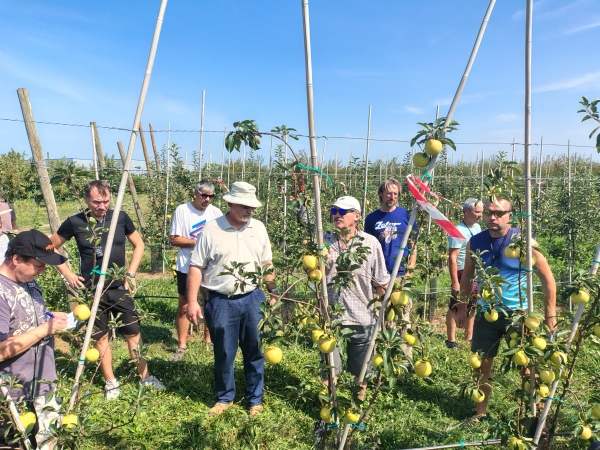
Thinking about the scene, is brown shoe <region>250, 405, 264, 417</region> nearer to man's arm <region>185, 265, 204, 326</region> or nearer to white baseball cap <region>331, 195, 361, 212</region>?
man's arm <region>185, 265, 204, 326</region>

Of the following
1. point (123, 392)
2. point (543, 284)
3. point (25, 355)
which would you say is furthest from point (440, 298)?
point (25, 355)

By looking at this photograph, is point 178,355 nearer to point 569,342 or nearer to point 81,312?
point 81,312

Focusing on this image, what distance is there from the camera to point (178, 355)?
12.2 feet

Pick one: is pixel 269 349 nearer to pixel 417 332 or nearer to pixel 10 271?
pixel 417 332

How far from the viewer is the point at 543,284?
237cm

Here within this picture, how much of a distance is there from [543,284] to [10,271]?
278 cm

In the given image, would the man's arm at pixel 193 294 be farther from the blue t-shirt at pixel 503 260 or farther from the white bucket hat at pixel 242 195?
the blue t-shirt at pixel 503 260

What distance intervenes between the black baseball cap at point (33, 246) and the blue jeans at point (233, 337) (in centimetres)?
110

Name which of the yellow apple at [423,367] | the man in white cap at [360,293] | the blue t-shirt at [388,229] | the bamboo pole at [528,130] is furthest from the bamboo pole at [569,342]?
the blue t-shirt at [388,229]

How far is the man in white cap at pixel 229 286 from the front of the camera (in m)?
2.68

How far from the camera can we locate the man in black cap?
5.95ft

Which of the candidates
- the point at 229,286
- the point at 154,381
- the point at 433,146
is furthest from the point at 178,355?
the point at 433,146

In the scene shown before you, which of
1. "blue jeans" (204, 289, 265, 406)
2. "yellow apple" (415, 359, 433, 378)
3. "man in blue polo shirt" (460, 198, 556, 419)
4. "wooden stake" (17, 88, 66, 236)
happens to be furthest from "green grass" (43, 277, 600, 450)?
"wooden stake" (17, 88, 66, 236)

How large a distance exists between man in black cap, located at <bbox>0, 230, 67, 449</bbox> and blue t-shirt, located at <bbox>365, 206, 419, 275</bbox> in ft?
7.60
